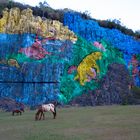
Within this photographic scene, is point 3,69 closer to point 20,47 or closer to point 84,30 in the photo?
point 20,47

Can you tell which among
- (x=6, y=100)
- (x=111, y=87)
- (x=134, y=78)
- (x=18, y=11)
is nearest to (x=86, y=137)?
(x=6, y=100)

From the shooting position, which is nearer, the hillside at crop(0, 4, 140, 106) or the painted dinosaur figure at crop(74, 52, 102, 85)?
the hillside at crop(0, 4, 140, 106)

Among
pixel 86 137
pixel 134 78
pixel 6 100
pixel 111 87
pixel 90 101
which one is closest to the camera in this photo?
pixel 86 137

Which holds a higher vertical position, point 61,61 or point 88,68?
point 61,61

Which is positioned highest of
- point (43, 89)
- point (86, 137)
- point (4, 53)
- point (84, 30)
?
point (84, 30)

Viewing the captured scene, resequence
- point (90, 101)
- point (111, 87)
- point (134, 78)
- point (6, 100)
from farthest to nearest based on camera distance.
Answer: point (134, 78) < point (111, 87) < point (90, 101) < point (6, 100)

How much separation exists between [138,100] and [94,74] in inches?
176

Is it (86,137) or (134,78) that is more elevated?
(134,78)

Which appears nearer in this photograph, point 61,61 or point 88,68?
point 61,61

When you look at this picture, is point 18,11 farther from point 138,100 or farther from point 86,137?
point 86,137

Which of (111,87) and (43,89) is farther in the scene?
(111,87)

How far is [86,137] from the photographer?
40.6ft

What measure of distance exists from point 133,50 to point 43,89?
486 inches

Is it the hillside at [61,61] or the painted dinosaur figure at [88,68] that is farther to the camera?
the painted dinosaur figure at [88,68]
